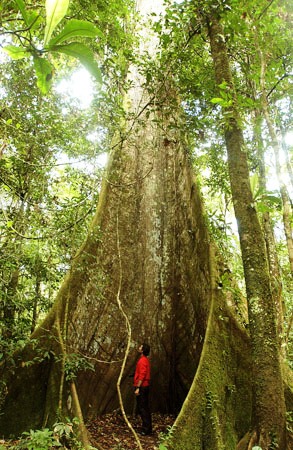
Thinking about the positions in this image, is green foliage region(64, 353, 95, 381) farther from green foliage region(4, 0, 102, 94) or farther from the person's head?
green foliage region(4, 0, 102, 94)

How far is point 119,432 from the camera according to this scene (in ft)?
12.6

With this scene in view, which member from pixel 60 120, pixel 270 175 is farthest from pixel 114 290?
pixel 270 175

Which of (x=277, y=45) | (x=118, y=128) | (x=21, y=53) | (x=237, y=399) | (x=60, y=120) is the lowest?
(x=237, y=399)

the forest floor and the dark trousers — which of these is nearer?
the forest floor

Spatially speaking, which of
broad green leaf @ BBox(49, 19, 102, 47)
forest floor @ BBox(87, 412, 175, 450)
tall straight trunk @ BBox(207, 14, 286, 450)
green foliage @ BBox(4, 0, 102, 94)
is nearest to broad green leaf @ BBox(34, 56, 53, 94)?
green foliage @ BBox(4, 0, 102, 94)

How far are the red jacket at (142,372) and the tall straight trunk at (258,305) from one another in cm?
167

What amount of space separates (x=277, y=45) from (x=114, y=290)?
12.3 feet

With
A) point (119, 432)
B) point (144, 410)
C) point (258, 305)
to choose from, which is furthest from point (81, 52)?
point (119, 432)

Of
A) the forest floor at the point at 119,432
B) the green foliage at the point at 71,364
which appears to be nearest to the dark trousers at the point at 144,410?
the forest floor at the point at 119,432

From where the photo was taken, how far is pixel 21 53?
117 centimetres

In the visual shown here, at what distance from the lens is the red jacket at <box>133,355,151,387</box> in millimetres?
3891

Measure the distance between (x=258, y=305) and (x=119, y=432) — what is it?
2410mm

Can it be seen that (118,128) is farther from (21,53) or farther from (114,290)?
(21,53)

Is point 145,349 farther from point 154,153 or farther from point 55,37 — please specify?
point 55,37
